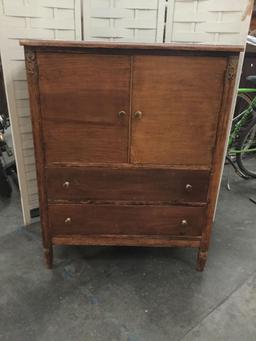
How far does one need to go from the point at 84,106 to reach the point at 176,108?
371 mm

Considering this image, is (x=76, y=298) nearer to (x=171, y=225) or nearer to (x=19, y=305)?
(x=19, y=305)

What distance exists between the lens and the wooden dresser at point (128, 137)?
1131mm

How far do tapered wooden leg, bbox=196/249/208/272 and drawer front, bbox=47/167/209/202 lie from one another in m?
0.31

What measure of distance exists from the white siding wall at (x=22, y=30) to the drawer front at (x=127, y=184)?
0.53m

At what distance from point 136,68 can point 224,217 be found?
1330 millimetres

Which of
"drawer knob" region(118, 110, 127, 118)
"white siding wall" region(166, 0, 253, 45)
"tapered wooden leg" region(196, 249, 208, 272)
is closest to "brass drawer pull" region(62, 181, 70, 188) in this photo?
"drawer knob" region(118, 110, 127, 118)

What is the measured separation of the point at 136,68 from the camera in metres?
1.14

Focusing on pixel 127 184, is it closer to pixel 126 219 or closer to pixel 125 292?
pixel 126 219

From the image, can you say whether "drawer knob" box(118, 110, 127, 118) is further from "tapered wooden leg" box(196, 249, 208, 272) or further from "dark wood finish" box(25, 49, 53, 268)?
"tapered wooden leg" box(196, 249, 208, 272)

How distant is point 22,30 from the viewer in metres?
1.50

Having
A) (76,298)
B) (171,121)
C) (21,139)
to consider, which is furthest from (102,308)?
(21,139)

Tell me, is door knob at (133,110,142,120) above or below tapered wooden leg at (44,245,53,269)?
above

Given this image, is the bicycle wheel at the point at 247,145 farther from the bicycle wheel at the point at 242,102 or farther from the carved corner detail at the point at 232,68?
the carved corner detail at the point at 232,68

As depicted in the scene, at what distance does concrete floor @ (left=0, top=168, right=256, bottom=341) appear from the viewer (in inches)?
49.9
